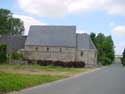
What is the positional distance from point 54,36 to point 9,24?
30.2 meters

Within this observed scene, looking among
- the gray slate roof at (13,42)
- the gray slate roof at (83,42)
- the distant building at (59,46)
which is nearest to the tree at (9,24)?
the gray slate roof at (13,42)

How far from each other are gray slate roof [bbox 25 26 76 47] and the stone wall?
1215mm

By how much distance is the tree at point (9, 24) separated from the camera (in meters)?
98.6

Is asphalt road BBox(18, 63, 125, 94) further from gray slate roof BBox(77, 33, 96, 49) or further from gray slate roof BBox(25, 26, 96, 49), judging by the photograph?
gray slate roof BBox(77, 33, 96, 49)

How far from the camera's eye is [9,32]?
100 m

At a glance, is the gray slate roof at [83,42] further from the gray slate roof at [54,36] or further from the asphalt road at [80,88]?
the asphalt road at [80,88]

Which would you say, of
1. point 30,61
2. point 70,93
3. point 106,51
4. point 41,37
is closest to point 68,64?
point 30,61

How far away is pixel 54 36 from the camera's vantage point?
76.7m

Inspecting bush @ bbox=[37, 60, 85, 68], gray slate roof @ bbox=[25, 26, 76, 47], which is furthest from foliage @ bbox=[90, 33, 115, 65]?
bush @ bbox=[37, 60, 85, 68]

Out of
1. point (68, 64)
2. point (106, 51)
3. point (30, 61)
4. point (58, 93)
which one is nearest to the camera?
point (58, 93)

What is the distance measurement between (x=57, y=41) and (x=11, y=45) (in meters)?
12.0

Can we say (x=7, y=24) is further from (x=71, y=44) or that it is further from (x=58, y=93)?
(x=58, y=93)

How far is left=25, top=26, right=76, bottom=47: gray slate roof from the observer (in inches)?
2958

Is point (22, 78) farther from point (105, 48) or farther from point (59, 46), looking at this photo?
point (105, 48)
